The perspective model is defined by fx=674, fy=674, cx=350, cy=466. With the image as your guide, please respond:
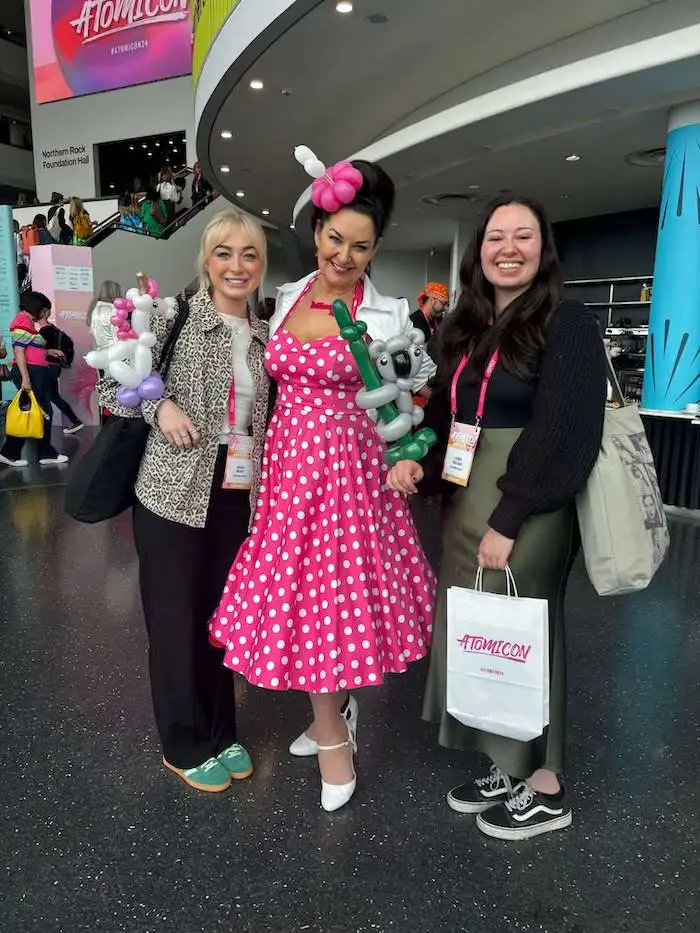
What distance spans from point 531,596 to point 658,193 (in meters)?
7.88

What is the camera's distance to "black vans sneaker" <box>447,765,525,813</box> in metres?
1.69

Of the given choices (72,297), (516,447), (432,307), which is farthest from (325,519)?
(72,297)

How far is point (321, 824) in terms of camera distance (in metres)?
1.64

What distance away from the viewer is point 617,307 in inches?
363

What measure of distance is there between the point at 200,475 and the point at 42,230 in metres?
11.1

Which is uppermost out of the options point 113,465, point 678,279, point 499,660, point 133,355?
point 678,279

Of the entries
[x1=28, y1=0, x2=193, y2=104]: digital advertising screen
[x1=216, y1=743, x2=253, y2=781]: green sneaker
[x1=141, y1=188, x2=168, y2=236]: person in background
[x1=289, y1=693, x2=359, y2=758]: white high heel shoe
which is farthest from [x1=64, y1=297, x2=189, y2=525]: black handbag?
[x1=28, y1=0, x2=193, y2=104]: digital advertising screen

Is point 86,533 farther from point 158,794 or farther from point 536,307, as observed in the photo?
point 536,307

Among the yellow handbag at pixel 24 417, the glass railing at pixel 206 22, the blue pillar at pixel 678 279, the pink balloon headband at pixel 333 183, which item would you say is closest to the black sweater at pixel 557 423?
the pink balloon headband at pixel 333 183

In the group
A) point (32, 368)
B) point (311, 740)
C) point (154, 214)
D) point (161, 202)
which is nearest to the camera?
point (311, 740)

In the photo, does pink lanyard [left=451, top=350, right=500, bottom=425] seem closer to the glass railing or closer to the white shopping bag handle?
the white shopping bag handle

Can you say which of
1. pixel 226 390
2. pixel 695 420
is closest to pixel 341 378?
pixel 226 390

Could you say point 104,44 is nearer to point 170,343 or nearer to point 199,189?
point 199,189

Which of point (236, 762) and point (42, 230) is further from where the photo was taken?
point (42, 230)
